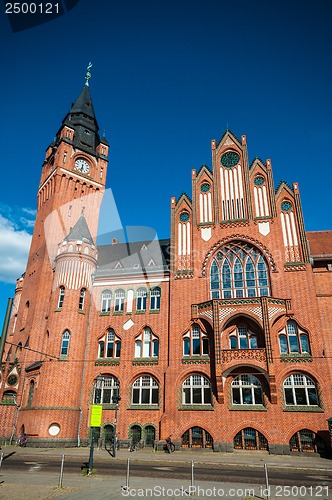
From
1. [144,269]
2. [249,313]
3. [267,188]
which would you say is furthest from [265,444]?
[267,188]

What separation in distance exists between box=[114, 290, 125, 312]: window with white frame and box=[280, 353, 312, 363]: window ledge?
13.8 meters

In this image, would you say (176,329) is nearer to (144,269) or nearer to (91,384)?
(144,269)

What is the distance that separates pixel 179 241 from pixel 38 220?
769 inches

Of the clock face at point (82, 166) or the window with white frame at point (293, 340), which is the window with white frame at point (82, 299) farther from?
the clock face at point (82, 166)

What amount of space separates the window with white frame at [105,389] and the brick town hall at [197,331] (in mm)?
84

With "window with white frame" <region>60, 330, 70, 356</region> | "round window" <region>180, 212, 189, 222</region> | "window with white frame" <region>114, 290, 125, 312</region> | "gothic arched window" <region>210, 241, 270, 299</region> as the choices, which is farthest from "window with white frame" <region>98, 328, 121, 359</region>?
"round window" <region>180, 212, 189, 222</region>

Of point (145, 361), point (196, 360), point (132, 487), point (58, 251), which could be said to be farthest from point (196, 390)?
point (58, 251)

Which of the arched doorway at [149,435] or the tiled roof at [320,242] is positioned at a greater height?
the tiled roof at [320,242]

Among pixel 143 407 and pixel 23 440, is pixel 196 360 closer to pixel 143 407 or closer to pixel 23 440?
pixel 143 407

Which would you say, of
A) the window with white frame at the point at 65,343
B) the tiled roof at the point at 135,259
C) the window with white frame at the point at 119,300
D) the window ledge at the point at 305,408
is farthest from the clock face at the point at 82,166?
the window ledge at the point at 305,408

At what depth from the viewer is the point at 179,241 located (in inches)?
1238

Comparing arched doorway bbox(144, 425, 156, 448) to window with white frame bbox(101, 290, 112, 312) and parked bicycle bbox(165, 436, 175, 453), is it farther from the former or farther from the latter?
window with white frame bbox(101, 290, 112, 312)

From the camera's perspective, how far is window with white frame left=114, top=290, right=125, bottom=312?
31.5 meters

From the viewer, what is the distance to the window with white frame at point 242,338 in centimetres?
Result: 2638
